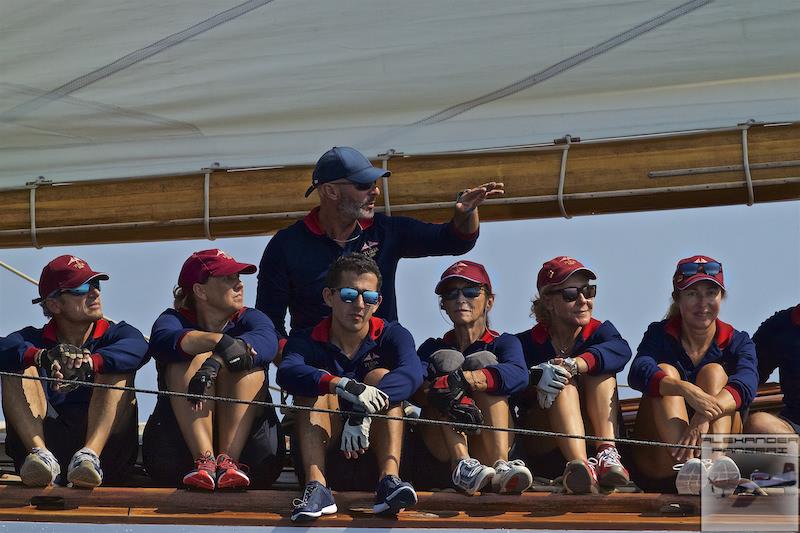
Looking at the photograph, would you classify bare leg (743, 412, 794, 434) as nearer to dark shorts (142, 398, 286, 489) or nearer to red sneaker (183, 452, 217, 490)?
dark shorts (142, 398, 286, 489)

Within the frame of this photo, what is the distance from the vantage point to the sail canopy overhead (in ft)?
18.7

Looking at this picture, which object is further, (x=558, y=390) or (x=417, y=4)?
(x=417, y=4)

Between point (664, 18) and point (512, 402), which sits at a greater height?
point (664, 18)

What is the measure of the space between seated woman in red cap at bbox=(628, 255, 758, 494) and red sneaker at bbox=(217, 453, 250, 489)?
1109 millimetres

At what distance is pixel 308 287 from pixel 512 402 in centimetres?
71

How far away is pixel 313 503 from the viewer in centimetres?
497

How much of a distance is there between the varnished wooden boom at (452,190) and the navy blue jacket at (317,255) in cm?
27

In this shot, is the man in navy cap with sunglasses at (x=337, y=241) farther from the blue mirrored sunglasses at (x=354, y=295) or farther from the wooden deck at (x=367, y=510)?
the wooden deck at (x=367, y=510)

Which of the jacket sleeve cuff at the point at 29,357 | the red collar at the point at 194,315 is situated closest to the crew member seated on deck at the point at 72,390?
the jacket sleeve cuff at the point at 29,357

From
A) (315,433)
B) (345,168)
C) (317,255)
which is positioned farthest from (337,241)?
(315,433)

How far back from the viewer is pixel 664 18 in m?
5.66

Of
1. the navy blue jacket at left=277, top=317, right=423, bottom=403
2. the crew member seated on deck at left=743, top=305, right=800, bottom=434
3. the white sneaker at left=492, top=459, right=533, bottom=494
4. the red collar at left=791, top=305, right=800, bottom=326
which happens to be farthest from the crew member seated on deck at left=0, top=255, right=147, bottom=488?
the red collar at left=791, top=305, right=800, bottom=326

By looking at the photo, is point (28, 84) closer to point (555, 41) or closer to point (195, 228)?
point (195, 228)

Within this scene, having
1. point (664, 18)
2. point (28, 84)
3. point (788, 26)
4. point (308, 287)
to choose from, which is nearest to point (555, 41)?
point (664, 18)
